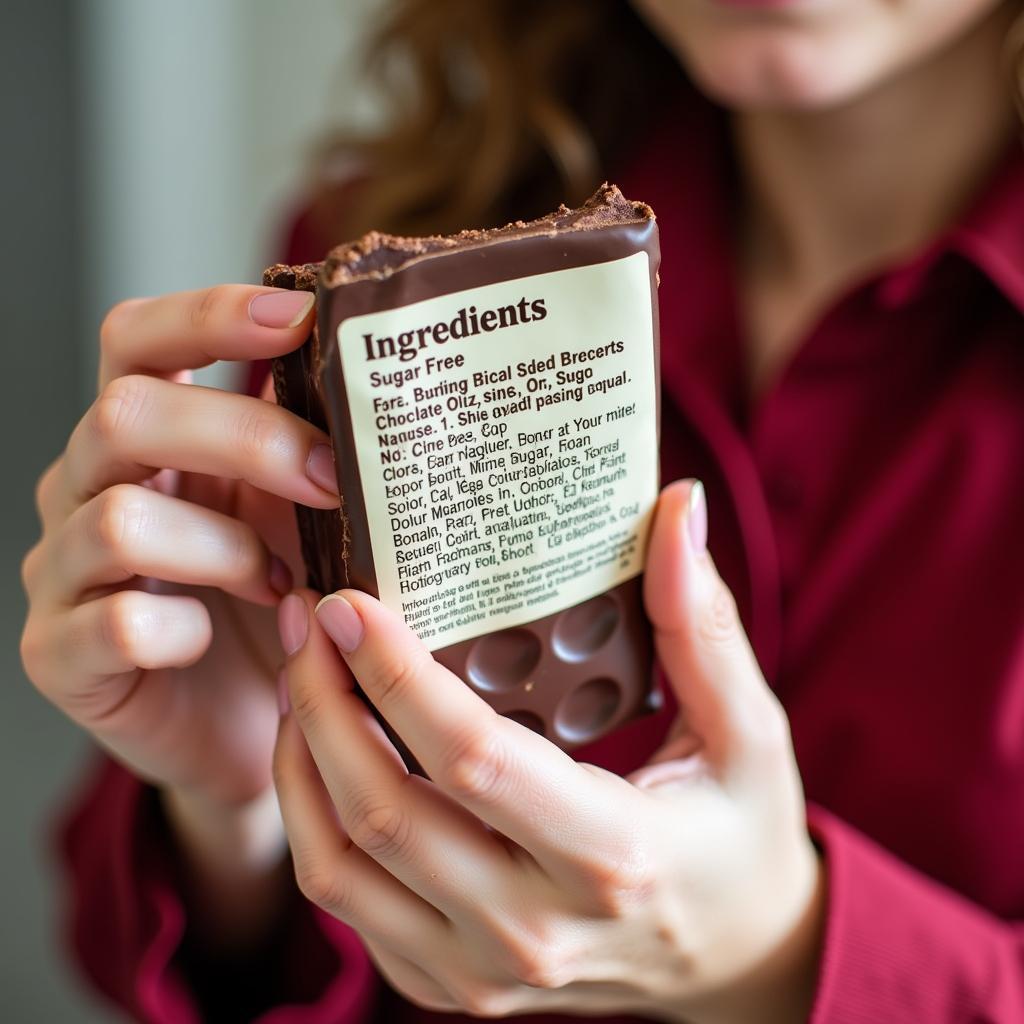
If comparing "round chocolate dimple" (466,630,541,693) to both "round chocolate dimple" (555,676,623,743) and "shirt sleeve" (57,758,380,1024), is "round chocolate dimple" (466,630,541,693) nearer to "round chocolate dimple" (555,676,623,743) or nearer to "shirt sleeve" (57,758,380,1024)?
"round chocolate dimple" (555,676,623,743)

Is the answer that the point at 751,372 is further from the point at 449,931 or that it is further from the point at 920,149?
the point at 449,931

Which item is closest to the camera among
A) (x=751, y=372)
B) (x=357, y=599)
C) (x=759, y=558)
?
(x=357, y=599)

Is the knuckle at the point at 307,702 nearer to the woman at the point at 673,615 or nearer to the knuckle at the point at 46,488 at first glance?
the woman at the point at 673,615

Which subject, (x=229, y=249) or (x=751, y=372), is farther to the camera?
(x=229, y=249)

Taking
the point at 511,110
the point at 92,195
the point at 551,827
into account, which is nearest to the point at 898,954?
the point at 551,827

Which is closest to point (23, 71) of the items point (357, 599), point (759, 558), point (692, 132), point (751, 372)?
point (692, 132)

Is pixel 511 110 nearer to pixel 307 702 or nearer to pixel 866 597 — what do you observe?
pixel 866 597

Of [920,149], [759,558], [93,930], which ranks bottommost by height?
[93,930]
